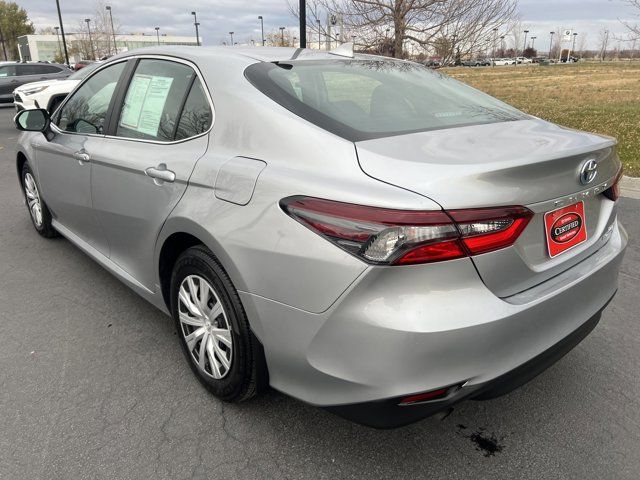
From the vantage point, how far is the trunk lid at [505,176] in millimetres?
1773

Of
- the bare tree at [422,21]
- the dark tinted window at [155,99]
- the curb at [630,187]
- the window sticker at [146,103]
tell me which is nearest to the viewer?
the dark tinted window at [155,99]

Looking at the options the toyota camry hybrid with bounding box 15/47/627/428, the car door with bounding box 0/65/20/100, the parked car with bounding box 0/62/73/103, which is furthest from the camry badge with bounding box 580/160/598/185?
the car door with bounding box 0/65/20/100

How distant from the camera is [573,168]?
203 cm

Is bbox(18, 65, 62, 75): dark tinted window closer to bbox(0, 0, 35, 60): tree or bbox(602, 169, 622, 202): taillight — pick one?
bbox(602, 169, 622, 202): taillight

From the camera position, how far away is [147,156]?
2.77m

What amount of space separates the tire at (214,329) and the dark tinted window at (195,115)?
576 millimetres

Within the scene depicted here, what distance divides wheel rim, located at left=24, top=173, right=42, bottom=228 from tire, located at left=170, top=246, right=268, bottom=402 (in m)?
2.85

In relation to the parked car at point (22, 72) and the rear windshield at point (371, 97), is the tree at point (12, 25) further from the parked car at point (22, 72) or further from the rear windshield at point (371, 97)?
the rear windshield at point (371, 97)

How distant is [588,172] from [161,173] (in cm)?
188

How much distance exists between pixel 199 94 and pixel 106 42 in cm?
5845

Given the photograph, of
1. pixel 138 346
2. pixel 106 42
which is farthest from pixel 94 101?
pixel 106 42

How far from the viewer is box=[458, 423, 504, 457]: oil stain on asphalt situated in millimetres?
2262

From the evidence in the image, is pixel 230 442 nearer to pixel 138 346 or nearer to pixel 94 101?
pixel 138 346

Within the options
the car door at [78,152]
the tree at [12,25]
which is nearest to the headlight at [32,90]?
the car door at [78,152]
